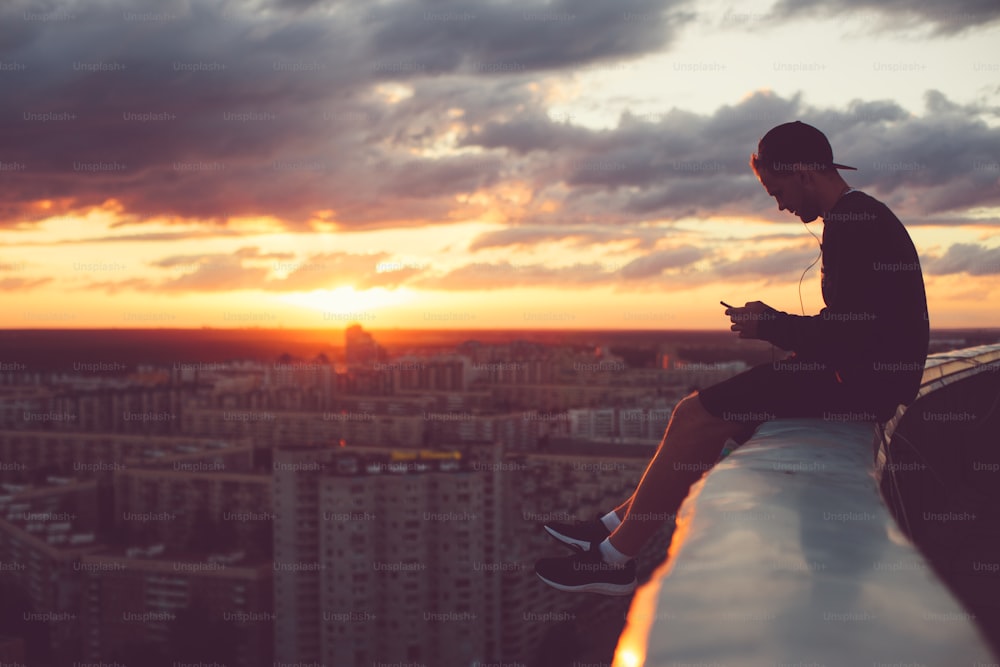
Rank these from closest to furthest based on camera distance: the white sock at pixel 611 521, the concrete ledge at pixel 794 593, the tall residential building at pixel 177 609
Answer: the concrete ledge at pixel 794 593 < the white sock at pixel 611 521 < the tall residential building at pixel 177 609

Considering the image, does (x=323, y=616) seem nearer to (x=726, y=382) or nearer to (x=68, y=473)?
(x=726, y=382)

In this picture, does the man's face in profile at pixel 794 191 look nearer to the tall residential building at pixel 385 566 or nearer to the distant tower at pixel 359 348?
the tall residential building at pixel 385 566

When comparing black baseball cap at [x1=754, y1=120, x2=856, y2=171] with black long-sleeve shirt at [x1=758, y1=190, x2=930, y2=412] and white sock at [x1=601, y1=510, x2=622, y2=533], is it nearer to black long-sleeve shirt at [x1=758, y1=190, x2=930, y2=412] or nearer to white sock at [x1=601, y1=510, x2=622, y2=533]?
black long-sleeve shirt at [x1=758, y1=190, x2=930, y2=412]

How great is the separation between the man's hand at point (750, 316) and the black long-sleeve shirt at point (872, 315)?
0.05m

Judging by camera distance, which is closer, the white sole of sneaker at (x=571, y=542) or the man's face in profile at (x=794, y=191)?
the man's face in profile at (x=794, y=191)

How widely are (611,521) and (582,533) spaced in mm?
61

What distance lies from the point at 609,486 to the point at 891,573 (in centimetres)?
1893

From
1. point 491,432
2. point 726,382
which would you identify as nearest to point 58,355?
point 491,432

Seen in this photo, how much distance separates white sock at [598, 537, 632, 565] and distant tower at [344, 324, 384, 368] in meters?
40.4

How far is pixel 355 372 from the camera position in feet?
127

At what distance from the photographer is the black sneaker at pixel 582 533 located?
6.37 ft

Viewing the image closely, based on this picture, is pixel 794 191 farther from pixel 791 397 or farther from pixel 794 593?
pixel 794 593

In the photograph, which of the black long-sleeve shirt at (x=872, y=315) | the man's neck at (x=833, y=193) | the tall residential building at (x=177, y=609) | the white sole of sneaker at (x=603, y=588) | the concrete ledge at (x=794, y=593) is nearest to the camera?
the concrete ledge at (x=794, y=593)

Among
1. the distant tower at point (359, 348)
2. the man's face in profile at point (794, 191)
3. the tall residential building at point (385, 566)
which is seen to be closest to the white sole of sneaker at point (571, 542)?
the man's face in profile at point (794, 191)
